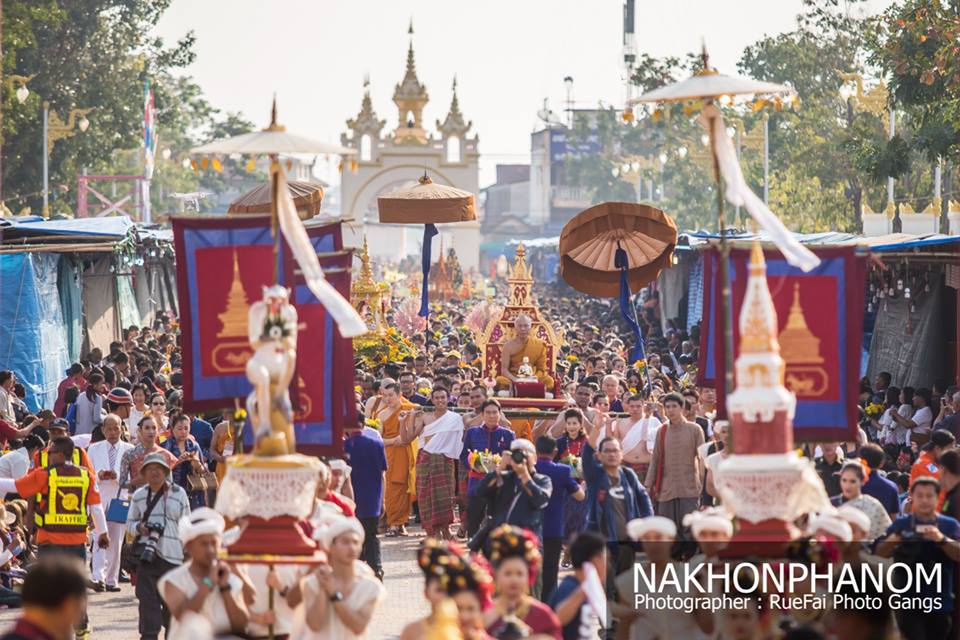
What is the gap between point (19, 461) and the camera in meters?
14.7

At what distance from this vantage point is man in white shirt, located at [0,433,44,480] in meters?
14.7

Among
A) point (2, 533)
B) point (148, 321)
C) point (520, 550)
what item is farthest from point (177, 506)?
point (148, 321)

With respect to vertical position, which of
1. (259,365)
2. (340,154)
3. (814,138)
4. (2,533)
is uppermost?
(814,138)

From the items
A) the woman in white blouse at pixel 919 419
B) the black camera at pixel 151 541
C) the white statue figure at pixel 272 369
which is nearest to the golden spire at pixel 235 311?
the white statue figure at pixel 272 369

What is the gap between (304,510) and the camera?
9359 mm

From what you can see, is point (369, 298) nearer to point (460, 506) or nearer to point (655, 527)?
point (460, 506)

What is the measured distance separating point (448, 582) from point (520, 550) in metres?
0.59

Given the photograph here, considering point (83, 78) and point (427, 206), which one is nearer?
point (427, 206)

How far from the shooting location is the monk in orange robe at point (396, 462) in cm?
1814

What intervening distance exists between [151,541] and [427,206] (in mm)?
10928

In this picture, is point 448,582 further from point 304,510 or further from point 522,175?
point 522,175

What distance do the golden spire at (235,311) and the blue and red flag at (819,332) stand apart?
2.91 m

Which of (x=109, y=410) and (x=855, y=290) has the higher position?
(x=855, y=290)

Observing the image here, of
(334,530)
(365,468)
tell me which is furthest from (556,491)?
(334,530)
